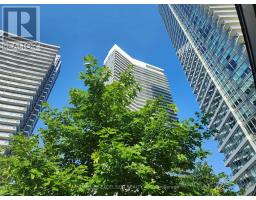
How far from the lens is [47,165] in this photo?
21.0 feet

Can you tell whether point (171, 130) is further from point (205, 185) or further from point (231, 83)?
point (231, 83)

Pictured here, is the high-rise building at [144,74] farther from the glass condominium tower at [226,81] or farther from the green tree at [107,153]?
the green tree at [107,153]

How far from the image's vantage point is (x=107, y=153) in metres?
6.24

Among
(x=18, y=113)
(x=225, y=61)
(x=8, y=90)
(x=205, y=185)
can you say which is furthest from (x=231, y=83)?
(x=8, y=90)

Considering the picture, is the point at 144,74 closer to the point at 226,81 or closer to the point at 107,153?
the point at 226,81

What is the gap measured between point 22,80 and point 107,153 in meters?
97.5

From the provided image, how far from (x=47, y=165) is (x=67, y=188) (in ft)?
2.38

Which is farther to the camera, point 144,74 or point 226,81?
point 144,74

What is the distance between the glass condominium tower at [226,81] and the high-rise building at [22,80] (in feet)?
133

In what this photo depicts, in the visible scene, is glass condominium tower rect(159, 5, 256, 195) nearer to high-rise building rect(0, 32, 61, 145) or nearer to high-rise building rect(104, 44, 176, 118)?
high-rise building rect(0, 32, 61, 145)

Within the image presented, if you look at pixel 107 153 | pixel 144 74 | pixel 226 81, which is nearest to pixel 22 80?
pixel 144 74

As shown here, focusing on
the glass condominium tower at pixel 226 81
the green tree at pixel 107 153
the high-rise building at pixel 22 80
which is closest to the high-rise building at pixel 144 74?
the high-rise building at pixel 22 80

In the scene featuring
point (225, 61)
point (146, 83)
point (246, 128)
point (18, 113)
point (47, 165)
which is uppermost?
point (146, 83)

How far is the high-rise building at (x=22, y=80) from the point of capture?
280ft
